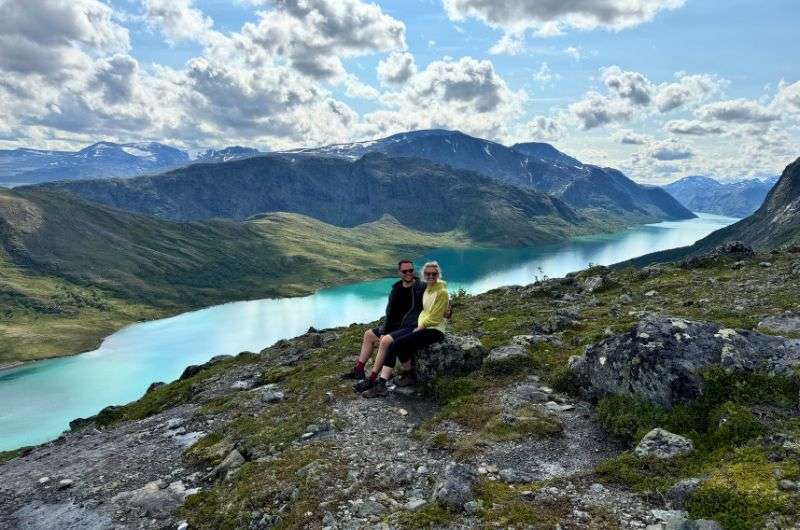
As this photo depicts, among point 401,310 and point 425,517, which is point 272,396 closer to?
point 401,310

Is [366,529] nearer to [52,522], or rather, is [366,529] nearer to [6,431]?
[52,522]

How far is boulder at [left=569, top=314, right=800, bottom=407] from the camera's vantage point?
1285cm

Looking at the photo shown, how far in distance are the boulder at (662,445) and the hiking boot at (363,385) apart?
31.4 feet

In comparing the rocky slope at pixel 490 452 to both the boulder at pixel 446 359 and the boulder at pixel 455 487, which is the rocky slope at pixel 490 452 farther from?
the boulder at pixel 446 359

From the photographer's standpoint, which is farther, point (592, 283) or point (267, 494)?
point (592, 283)

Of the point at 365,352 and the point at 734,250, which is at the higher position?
the point at 734,250

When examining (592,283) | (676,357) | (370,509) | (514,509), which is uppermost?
(592,283)

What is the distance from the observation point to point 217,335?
19238cm

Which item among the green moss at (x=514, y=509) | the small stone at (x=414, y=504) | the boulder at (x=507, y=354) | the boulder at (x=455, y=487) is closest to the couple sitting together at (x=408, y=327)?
the boulder at (x=507, y=354)

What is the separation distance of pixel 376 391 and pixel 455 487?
25.3 feet

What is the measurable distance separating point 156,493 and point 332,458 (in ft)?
17.1

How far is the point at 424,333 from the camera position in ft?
58.4

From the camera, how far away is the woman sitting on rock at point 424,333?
694 inches

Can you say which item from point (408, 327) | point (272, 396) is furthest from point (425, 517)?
point (272, 396)
